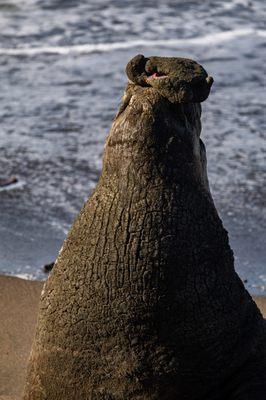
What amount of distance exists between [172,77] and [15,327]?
2.15 metres

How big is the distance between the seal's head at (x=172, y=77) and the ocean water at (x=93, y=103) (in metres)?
2.41

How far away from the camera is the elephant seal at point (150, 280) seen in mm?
3795

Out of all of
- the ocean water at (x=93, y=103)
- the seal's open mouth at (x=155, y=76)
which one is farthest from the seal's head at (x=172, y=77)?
the ocean water at (x=93, y=103)

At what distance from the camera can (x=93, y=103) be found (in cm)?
955

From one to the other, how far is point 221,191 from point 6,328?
8.15ft

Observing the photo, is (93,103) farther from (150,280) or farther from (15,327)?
(150,280)

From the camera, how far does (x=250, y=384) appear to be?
3.95m

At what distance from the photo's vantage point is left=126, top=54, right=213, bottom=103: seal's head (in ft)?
12.4

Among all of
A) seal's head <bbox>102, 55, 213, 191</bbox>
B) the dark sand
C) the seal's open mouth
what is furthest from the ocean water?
the seal's open mouth

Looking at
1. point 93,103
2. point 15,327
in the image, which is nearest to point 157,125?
point 15,327

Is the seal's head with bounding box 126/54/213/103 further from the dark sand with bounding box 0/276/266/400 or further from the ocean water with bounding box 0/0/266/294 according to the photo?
the ocean water with bounding box 0/0/266/294

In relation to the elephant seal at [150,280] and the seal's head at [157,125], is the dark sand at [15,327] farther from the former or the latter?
the seal's head at [157,125]

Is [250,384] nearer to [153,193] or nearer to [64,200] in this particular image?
[153,193]

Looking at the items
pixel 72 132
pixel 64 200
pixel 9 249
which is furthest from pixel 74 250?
pixel 72 132
